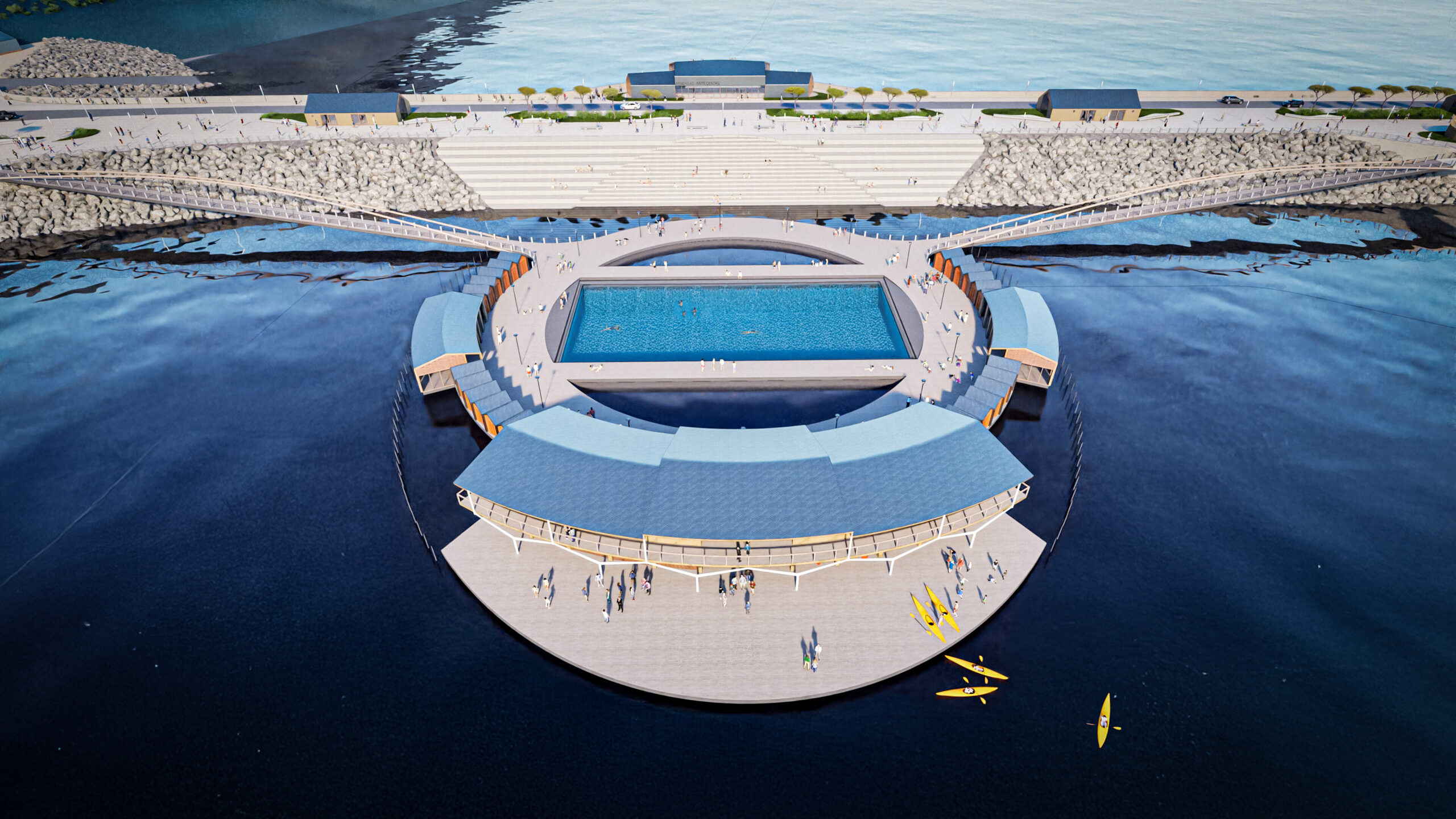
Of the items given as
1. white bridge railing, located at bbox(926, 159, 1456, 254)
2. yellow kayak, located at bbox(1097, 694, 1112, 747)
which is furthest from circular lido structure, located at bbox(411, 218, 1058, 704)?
A: white bridge railing, located at bbox(926, 159, 1456, 254)

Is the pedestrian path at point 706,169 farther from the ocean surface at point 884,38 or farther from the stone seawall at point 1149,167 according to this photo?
the ocean surface at point 884,38

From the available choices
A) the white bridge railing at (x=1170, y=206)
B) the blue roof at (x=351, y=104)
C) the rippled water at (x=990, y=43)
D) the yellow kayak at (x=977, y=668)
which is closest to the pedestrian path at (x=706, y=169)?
the blue roof at (x=351, y=104)

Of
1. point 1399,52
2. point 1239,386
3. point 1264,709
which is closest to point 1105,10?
point 1399,52

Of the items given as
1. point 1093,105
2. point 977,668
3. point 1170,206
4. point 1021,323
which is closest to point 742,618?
point 977,668

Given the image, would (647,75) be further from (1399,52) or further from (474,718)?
(1399,52)

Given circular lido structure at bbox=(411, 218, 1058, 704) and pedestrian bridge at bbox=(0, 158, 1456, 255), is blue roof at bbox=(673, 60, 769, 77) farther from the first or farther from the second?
circular lido structure at bbox=(411, 218, 1058, 704)

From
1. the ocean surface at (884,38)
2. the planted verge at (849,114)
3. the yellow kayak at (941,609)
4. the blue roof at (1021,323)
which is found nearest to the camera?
the yellow kayak at (941,609)

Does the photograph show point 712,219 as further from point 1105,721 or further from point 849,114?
point 1105,721
